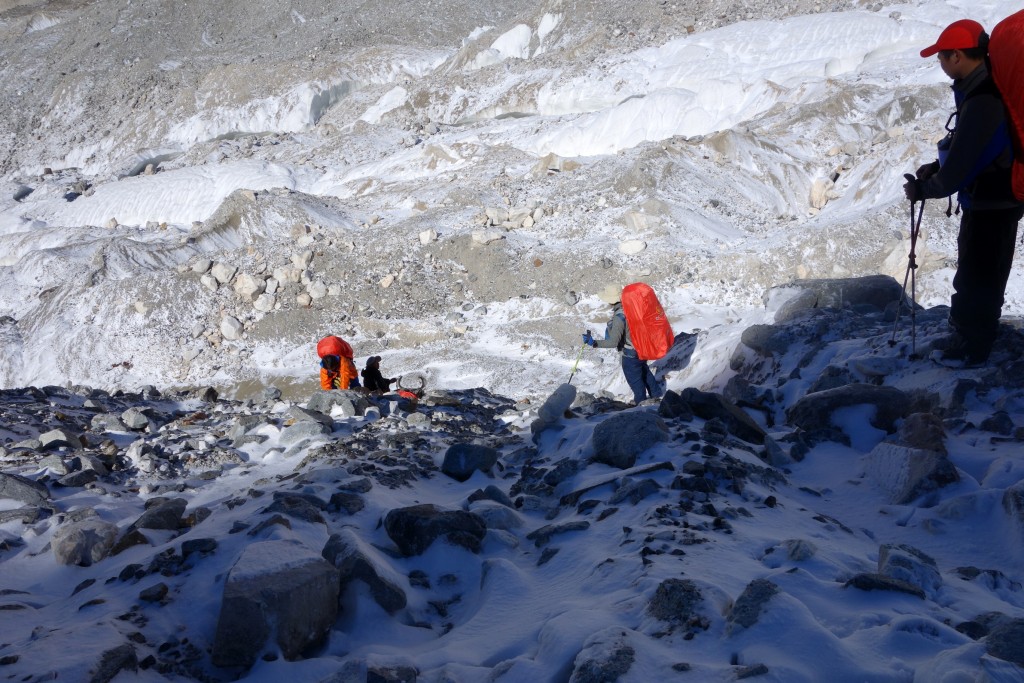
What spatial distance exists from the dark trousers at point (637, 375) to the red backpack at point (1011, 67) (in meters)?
4.13

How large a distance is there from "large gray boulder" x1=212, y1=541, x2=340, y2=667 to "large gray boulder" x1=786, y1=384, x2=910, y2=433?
3.20 meters

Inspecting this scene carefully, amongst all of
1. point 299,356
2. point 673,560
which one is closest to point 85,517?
point 673,560

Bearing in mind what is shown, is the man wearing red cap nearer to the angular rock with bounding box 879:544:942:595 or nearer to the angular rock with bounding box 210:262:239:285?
the angular rock with bounding box 879:544:942:595

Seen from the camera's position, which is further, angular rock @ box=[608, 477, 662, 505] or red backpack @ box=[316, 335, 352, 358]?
red backpack @ box=[316, 335, 352, 358]

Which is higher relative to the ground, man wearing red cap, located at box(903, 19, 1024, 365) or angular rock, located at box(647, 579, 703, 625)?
man wearing red cap, located at box(903, 19, 1024, 365)

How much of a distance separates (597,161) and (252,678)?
15405 millimetres

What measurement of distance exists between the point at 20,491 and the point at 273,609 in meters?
3.06

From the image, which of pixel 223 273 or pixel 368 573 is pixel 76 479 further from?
pixel 223 273

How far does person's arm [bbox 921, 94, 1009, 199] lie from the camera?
3.80m

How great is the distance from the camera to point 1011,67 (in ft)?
12.0

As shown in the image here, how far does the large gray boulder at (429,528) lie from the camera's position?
11.5 feet

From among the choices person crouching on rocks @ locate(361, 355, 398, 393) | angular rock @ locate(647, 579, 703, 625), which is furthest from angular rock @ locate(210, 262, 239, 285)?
angular rock @ locate(647, 579, 703, 625)

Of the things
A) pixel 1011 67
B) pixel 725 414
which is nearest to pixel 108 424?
pixel 725 414

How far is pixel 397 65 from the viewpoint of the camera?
31094mm
